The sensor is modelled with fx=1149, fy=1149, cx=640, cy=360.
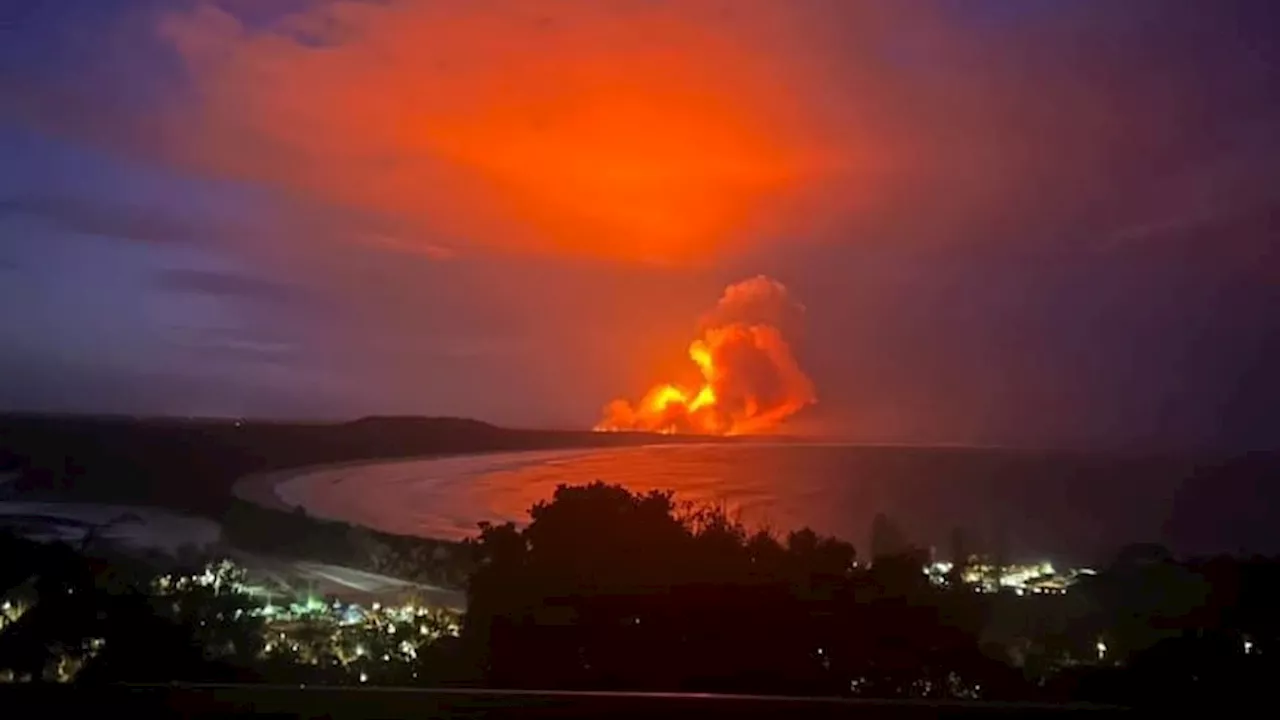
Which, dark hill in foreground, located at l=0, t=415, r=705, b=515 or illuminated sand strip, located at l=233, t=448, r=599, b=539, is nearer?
illuminated sand strip, located at l=233, t=448, r=599, b=539

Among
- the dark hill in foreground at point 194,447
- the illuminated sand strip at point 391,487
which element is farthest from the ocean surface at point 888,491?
the dark hill in foreground at point 194,447

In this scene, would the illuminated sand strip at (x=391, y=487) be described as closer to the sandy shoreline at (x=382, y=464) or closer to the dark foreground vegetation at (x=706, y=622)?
the sandy shoreline at (x=382, y=464)

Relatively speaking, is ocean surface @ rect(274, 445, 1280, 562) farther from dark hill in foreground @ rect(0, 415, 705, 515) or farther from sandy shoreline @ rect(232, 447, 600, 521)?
dark hill in foreground @ rect(0, 415, 705, 515)

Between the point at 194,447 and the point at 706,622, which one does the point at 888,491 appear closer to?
the point at 706,622

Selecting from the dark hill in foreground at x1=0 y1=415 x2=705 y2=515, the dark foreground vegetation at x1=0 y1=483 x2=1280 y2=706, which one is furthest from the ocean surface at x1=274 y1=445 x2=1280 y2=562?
the dark foreground vegetation at x1=0 y1=483 x2=1280 y2=706

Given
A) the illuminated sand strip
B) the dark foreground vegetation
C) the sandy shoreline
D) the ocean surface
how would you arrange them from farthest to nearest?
1. the sandy shoreline
2. the illuminated sand strip
3. the ocean surface
4. the dark foreground vegetation

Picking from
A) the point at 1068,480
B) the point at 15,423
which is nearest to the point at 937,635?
the point at 1068,480

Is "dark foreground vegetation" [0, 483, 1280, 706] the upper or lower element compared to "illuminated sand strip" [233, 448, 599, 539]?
lower
